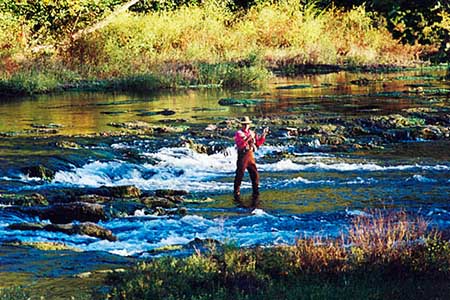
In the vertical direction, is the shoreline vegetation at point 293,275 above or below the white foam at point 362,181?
above

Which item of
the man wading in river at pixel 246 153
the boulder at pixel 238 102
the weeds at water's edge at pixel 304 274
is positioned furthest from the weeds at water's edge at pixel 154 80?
the weeds at water's edge at pixel 304 274

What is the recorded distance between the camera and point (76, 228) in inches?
511

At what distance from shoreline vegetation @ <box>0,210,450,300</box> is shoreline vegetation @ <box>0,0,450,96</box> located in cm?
2379

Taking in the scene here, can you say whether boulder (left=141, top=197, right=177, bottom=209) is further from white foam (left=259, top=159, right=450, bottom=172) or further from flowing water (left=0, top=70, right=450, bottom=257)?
white foam (left=259, top=159, right=450, bottom=172)

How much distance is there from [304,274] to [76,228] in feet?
14.9

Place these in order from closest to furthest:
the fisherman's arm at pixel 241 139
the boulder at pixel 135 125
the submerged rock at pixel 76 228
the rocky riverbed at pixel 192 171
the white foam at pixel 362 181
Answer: the submerged rock at pixel 76 228
the rocky riverbed at pixel 192 171
the fisherman's arm at pixel 241 139
the white foam at pixel 362 181
the boulder at pixel 135 125

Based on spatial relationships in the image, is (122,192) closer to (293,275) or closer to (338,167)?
(338,167)

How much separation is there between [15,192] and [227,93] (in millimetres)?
20520

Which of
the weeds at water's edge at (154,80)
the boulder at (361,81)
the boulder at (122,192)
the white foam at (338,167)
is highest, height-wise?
the weeds at water's edge at (154,80)

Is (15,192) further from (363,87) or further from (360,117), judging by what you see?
(363,87)

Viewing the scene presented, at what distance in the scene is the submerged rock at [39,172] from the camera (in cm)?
1797

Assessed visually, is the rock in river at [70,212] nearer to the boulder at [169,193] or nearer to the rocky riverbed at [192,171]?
the rocky riverbed at [192,171]

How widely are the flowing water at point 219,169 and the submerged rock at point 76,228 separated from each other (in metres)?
0.19

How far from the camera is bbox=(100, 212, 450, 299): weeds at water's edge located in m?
8.98
